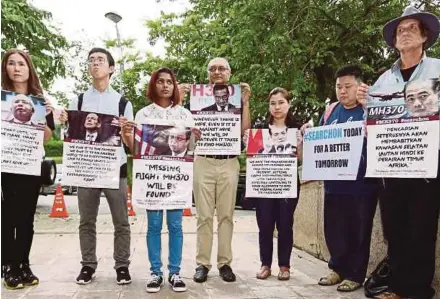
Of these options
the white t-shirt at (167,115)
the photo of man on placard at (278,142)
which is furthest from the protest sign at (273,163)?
the white t-shirt at (167,115)

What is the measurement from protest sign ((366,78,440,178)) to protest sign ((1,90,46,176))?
2867mm

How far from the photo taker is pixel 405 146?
396 centimetres

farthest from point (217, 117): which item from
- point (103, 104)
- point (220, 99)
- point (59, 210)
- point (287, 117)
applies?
point (59, 210)

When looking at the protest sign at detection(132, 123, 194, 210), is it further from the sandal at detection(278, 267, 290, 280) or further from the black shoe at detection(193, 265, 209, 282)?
the sandal at detection(278, 267, 290, 280)

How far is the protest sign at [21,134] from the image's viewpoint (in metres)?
4.35

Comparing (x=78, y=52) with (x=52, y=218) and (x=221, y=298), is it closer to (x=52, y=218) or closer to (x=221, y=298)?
(x=52, y=218)

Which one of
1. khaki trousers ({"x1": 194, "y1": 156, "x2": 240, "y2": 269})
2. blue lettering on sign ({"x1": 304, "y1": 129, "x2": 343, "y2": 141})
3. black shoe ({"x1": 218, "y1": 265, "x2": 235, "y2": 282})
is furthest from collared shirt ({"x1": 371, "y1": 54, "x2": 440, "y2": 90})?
black shoe ({"x1": 218, "y1": 265, "x2": 235, "y2": 282})

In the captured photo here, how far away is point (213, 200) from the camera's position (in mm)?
5066

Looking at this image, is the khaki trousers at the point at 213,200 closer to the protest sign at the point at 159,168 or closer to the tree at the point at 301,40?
the protest sign at the point at 159,168

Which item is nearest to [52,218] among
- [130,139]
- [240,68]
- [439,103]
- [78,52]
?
[240,68]

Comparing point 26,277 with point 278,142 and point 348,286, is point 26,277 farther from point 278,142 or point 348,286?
point 348,286

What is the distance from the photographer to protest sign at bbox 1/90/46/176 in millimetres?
4352

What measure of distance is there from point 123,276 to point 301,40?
8.89 metres

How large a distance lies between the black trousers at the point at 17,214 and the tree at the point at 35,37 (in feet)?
27.5
